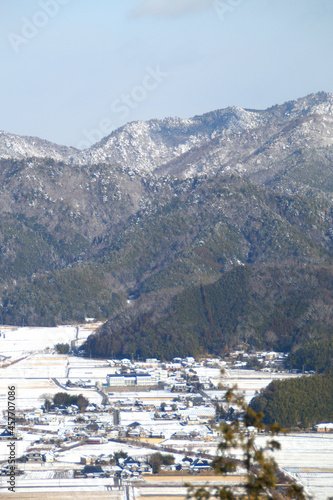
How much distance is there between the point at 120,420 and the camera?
80.6 metres

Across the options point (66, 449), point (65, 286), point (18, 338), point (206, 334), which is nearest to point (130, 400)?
point (66, 449)

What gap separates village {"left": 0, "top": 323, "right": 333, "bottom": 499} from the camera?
195 feet

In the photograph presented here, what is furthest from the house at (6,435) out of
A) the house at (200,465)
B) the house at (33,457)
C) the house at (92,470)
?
the house at (200,465)

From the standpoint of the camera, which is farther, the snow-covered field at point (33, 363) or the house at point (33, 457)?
the snow-covered field at point (33, 363)

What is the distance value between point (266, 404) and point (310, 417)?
14.8 ft

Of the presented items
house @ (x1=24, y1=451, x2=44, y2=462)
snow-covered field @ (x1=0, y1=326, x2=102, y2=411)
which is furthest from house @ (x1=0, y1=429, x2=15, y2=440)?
snow-covered field @ (x1=0, y1=326, x2=102, y2=411)

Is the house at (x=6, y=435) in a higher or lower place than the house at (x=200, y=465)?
higher

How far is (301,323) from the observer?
13450 cm

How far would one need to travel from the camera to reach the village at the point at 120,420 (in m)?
59.3

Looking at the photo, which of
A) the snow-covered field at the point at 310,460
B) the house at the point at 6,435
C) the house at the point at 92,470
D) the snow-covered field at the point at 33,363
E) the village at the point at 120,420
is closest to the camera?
the snow-covered field at the point at 310,460

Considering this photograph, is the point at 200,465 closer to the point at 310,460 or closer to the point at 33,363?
the point at 310,460

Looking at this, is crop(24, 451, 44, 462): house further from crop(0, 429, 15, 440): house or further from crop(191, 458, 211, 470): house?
crop(191, 458, 211, 470): house

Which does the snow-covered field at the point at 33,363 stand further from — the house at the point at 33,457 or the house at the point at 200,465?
the house at the point at 200,465

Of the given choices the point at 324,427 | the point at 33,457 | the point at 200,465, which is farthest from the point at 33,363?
the point at 200,465
